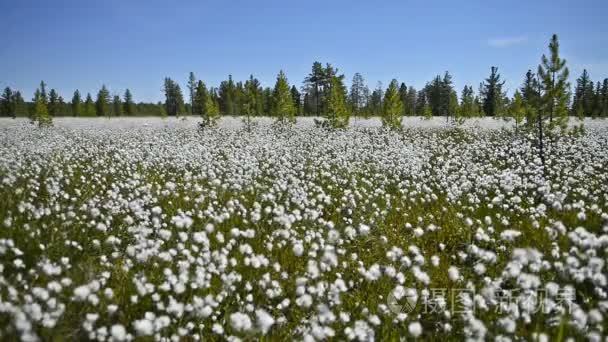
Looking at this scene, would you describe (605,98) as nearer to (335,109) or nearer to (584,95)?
(584,95)

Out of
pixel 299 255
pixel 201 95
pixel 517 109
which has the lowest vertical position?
pixel 299 255

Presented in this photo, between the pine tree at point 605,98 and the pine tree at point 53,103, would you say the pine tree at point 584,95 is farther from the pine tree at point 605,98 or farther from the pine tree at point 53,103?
the pine tree at point 53,103

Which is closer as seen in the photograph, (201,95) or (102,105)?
(201,95)

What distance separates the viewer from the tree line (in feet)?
95.3

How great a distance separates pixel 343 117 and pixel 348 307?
24.1 m

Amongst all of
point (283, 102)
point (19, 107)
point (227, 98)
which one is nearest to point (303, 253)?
point (283, 102)

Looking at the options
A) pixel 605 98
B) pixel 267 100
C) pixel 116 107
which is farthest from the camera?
pixel 116 107

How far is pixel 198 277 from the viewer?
146 inches

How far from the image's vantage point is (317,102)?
67438 millimetres

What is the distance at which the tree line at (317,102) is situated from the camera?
2906cm

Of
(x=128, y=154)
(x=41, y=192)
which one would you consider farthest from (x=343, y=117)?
(x=41, y=192)

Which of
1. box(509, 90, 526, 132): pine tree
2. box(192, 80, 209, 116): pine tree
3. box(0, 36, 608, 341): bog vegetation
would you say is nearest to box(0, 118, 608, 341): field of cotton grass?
box(0, 36, 608, 341): bog vegetation

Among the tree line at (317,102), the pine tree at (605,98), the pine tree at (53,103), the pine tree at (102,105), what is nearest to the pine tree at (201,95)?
the tree line at (317,102)

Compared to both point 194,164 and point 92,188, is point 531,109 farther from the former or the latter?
point 92,188
